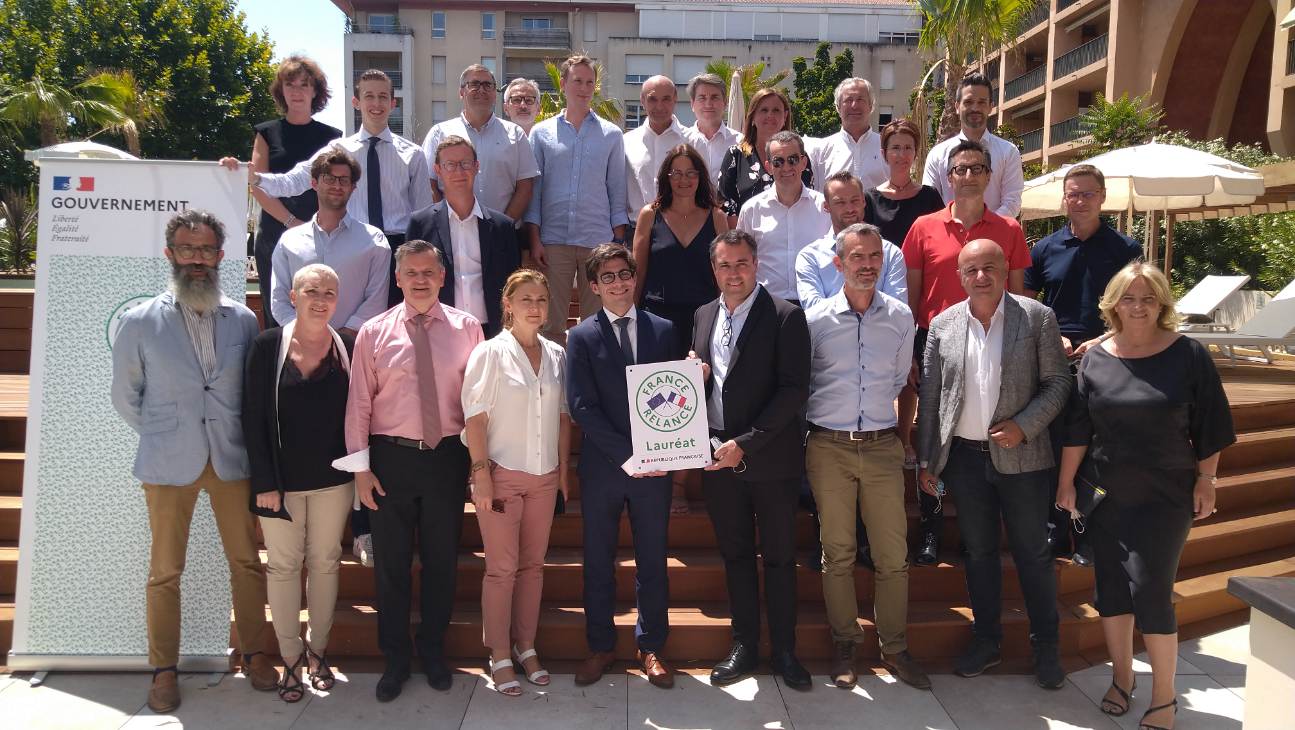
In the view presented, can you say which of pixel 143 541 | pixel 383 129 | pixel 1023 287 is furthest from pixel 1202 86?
pixel 143 541

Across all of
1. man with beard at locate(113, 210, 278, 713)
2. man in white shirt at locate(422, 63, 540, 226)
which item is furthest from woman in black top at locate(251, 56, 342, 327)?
man with beard at locate(113, 210, 278, 713)

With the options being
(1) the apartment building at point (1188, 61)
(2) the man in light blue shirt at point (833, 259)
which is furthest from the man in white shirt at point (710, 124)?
(1) the apartment building at point (1188, 61)

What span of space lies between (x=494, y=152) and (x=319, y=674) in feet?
10.8

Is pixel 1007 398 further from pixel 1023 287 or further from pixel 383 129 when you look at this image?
pixel 383 129

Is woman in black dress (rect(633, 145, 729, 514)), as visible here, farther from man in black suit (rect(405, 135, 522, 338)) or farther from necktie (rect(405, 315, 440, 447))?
necktie (rect(405, 315, 440, 447))

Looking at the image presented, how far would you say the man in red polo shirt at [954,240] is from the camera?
454cm

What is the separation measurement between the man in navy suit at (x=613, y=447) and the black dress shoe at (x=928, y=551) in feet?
5.45

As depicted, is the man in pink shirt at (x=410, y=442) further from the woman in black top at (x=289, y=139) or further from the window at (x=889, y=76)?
the window at (x=889, y=76)

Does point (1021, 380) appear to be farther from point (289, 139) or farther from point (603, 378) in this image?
point (289, 139)

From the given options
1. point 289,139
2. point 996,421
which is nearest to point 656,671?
point 996,421

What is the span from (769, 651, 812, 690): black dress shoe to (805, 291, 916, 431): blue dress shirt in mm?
1162

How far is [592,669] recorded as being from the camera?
4.16 m

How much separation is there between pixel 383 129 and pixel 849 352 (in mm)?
3197

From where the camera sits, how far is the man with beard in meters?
3.79
